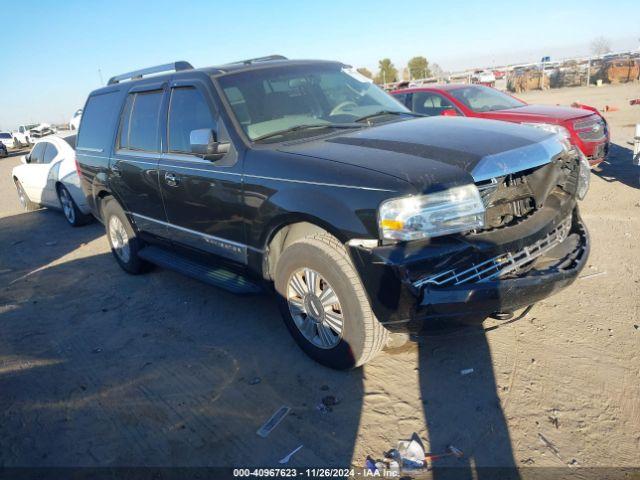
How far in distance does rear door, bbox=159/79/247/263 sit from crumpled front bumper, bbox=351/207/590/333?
47.7 inches

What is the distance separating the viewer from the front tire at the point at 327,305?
285 cm

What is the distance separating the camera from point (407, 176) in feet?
8.61

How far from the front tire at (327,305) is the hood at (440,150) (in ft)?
1.90

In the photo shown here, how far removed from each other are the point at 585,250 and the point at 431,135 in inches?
49.1

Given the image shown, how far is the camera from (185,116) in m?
4.05

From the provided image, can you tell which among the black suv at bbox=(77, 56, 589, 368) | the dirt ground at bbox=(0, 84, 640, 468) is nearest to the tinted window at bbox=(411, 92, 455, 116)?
the black suv at bbox=(77, 56, 589, 368)

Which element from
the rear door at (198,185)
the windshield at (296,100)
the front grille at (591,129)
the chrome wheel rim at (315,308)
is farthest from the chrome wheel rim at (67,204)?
the front grille at (591,129)

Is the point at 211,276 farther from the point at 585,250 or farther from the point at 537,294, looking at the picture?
the point at 585,250

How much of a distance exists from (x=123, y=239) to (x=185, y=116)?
6.87ft

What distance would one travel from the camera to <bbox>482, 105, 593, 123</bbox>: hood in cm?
742

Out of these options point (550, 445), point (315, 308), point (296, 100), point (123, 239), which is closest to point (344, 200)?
point (315, 308)

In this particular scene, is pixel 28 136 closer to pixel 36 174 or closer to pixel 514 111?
pixel 36 174

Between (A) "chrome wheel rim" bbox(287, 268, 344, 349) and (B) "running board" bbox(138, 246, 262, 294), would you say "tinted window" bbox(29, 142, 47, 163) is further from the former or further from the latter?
(A) "chrome wheel rim" bbox(287, 268, 344, 349)

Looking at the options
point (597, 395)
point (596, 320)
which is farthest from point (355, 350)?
point (596, 320)
